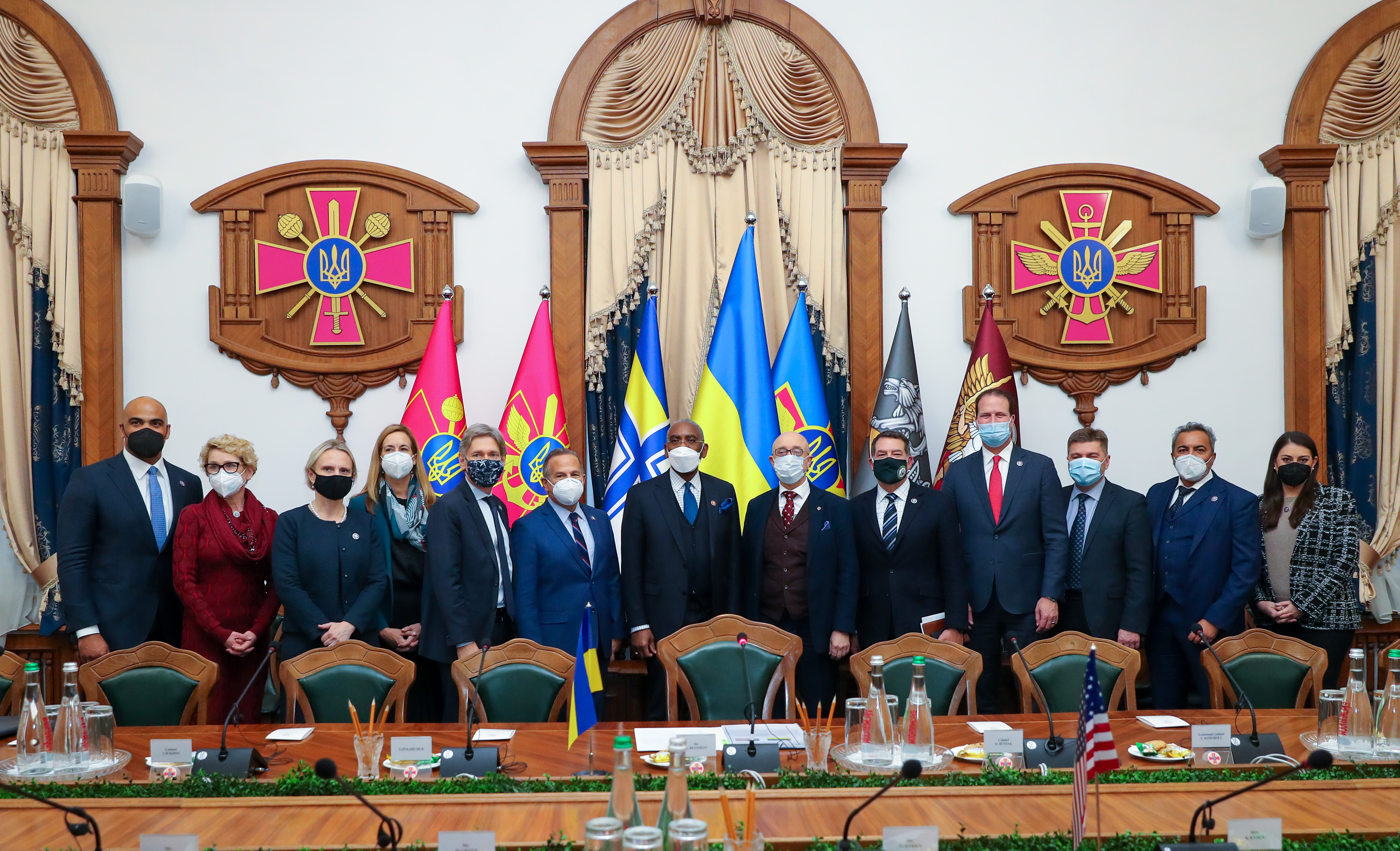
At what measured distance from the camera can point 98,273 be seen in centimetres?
520

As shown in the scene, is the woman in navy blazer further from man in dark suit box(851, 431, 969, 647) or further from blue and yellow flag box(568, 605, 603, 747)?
man in dark suit box(851, 431, 969, 647)

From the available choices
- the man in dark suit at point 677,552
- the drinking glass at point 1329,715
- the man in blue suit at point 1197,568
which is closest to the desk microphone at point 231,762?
the man in dark suit at point 677,552

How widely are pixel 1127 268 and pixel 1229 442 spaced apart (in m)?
1.05

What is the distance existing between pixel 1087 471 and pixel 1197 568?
1.90ft

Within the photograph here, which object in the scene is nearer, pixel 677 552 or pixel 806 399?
pixel 677 552

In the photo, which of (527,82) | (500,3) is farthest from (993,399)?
(500,3)

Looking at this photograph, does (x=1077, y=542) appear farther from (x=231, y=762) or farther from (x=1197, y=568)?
(x=231, y=762)

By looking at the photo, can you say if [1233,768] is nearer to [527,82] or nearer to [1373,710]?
[1373,710]

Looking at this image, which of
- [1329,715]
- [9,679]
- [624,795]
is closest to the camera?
[624,795]

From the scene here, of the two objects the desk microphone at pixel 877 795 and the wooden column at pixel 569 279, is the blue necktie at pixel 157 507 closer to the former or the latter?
the wooden column at pixel 569 279

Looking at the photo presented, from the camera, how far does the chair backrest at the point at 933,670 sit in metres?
3.41

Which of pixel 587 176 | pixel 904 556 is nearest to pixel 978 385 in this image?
pixel 904 556

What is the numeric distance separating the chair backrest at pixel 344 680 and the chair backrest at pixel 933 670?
1469mm

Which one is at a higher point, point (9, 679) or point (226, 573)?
point (226, 573)
